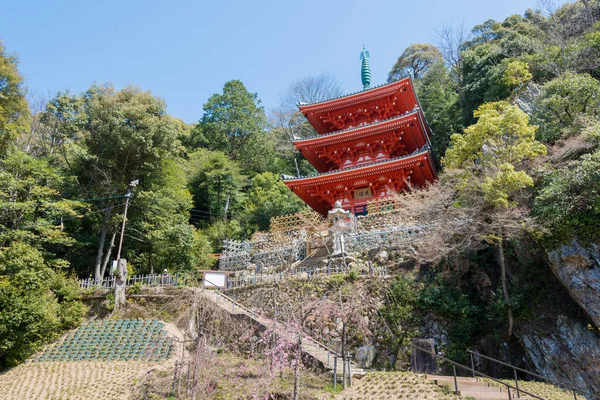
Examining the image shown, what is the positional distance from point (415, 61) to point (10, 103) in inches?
1371

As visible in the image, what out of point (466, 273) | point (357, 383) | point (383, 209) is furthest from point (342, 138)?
point (357, 383)

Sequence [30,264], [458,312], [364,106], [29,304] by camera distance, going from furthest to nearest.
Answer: [364,106], [30,264], [29,304], [458,312]

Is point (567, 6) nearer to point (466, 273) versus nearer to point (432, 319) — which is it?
point (466, 273)

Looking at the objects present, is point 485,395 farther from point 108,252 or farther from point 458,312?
point 108,252

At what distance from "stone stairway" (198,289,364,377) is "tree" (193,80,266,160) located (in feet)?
72.4

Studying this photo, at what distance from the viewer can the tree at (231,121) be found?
35.5m

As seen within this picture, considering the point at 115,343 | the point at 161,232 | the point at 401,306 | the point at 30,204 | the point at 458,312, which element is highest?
the point at 30,204

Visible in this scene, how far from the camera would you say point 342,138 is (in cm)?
2211

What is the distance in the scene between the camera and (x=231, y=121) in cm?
3578

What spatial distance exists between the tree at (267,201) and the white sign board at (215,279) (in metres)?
11.8

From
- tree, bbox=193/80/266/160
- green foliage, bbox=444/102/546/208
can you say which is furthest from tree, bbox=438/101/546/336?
tree, bbox=193/80/266/160

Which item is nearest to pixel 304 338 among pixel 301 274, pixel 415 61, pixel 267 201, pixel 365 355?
pixel 365 355

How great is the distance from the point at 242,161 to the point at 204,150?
3329mm

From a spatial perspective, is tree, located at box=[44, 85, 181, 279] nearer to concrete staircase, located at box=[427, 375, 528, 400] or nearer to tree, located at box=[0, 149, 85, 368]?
tree, located at box=[0, 149, 85, 368]
